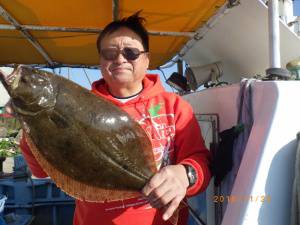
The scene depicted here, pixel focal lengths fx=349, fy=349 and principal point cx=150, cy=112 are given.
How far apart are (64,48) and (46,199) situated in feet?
7.95

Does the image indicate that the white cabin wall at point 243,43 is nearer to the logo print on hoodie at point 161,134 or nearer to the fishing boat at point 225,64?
the fishing boat at point 225,64

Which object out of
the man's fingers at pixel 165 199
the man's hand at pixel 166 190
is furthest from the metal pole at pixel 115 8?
the man's fingers at pixel 165 199

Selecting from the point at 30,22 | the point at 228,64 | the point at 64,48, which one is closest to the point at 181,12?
the point at 228,64

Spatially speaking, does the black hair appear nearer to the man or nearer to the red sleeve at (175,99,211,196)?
the man

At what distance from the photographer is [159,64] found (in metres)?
6.21

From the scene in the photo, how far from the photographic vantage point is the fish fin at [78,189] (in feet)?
5.90

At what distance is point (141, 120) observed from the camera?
6.81ft

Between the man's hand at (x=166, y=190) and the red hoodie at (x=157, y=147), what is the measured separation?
0.76ft

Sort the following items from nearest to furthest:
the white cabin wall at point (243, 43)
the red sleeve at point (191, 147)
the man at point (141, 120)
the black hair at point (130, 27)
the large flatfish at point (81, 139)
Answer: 1. the large flatfish at point (81, 139)
2. the red sleeve at point (191, 147)
3. the man at point (141, 120)
4. the black hair at point (130, 27)
5. the white cabin wall at point (243, 43)

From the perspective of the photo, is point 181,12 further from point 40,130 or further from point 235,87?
point 40,130

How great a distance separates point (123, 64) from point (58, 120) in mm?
543

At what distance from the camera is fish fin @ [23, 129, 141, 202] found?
1.80m

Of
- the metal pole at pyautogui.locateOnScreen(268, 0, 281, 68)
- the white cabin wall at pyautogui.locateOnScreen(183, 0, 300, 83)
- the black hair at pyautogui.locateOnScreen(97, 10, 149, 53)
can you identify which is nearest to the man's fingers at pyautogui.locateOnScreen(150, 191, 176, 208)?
the black hair at pyautogui.locateOnScreen(97, 10, 149, 53)

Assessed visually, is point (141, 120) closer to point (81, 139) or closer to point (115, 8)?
point (81, 139)
